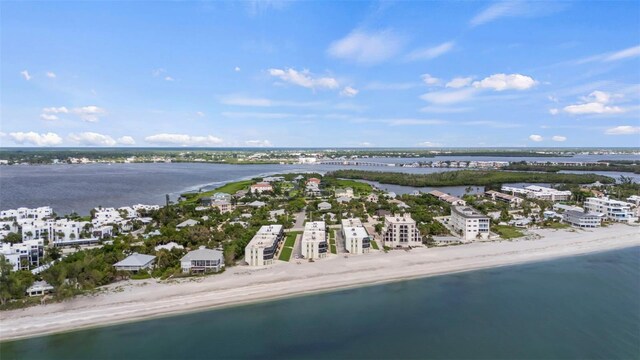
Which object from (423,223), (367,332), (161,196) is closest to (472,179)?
(423,223)

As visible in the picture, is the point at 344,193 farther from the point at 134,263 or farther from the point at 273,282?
the point at 134,263

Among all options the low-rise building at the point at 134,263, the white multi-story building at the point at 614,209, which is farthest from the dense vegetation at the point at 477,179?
the low-rise building at the point at 134,263

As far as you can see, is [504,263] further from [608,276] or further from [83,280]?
[83,280]

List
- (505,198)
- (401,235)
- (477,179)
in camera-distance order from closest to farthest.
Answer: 1. (401,235)
2. (505,198)
3. (477,179)

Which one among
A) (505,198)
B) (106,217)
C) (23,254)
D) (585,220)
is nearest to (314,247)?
(23,254)

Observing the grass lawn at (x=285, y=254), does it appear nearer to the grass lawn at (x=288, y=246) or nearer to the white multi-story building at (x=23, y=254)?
the grass lawn at (x=288, y=246)

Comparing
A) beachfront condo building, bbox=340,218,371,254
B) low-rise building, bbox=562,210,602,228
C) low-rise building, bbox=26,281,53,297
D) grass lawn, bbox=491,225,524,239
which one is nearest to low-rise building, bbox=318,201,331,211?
beachfront condo building, bbox=340,218,371,254
